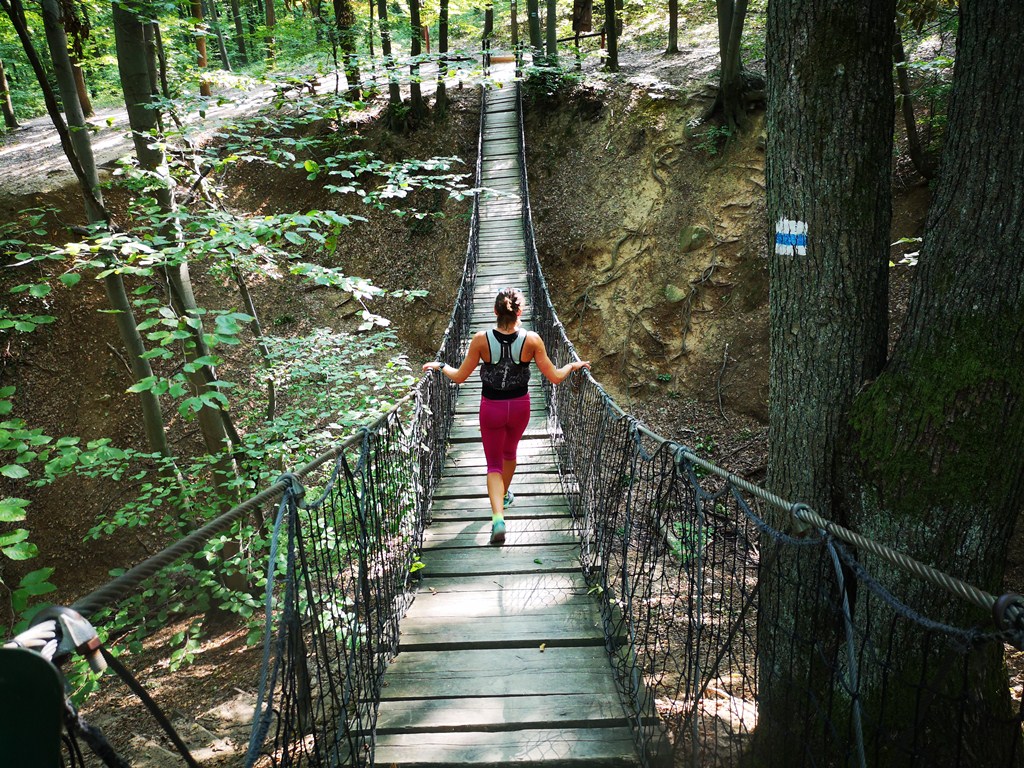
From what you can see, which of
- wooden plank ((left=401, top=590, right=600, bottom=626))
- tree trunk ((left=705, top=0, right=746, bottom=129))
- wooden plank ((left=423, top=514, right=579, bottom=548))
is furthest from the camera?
tree trunk ((left=705, top=0, right=746, bottom=129))

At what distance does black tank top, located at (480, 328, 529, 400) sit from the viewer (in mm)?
3125

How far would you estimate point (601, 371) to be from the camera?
27.6 ft

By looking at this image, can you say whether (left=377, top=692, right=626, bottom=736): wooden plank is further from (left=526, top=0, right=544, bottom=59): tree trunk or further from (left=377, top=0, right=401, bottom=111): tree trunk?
(left=526, top=0, right=544, bottom=59): tree trunk

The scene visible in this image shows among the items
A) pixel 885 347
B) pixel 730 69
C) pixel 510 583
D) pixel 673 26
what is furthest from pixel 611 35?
pixel 510 583

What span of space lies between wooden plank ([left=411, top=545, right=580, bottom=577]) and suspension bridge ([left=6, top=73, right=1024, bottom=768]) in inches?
0.5

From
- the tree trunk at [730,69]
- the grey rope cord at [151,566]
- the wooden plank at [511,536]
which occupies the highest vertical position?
the tree trunk at [730,69]

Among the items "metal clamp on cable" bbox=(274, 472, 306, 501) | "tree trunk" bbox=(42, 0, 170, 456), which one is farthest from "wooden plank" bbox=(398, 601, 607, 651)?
"tree trunk" bbox=(42, 0, 170, 456)

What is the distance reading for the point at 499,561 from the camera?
10.1 ft

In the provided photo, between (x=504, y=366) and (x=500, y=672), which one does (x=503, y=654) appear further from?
(x=504, y=366)

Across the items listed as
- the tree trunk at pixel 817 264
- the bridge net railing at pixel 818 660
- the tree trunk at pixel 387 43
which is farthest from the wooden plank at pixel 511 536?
the tree trunk at pixel 387 43

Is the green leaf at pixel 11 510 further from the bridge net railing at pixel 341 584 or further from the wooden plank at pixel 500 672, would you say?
the wooden plank at pixel 500 672

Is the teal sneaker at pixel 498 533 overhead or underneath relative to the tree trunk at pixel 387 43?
underneath

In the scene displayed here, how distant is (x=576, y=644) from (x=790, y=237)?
179 cm

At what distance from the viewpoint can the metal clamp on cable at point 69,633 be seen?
802mm
